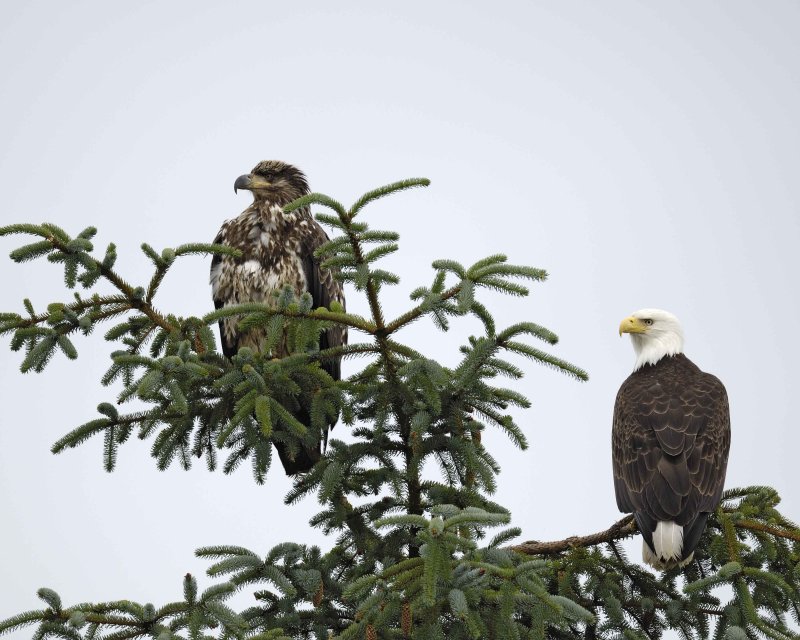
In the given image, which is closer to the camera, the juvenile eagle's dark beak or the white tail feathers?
the white tail feathers

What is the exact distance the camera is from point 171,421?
4859mm

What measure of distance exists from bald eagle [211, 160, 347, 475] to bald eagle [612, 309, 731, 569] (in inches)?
87.1

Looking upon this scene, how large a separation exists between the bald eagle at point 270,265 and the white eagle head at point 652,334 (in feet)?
7.19

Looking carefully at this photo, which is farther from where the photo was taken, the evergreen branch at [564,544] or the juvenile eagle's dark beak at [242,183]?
the juvenile eagle's dark beak at [242,183]

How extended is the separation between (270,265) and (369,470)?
3.11 m

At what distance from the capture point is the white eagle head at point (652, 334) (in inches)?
283

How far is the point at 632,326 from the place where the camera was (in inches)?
292

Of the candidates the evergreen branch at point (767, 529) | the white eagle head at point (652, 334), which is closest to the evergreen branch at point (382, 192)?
the evergreen branch at point (767, 529)

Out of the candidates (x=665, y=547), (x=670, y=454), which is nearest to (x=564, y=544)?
(x=665, y=547)

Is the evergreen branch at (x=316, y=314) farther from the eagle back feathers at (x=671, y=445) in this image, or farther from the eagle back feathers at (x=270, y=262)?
the eagle back feathers at (x=270, y=262)

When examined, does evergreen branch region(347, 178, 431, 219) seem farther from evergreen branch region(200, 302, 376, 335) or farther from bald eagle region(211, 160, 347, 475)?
bald eagle region(211, 160, 347, 475)

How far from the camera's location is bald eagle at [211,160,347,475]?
7.38 m

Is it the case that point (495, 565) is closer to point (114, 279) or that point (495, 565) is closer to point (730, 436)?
point (114, 279)

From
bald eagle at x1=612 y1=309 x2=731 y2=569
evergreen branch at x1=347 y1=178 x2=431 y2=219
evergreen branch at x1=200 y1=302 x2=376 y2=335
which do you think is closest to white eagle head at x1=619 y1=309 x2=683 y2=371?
bald eagle at x1=612 y1=309 x2=731 y2=569
